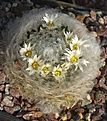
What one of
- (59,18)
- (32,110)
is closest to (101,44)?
(59,18)

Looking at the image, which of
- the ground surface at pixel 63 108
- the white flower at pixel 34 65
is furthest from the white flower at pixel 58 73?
the ground surface at pixel 63 108

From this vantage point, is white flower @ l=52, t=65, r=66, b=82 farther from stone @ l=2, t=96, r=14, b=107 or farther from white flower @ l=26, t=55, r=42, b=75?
stone @ l=2, t=96, r=14, b=107

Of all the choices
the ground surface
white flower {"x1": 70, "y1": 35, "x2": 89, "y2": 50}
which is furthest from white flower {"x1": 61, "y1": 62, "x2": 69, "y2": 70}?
the ground surface

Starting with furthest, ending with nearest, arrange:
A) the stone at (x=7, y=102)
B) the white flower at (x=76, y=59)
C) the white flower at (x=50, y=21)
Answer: the stone at (x=7, y=102)
the white flower at (x=50, y=21)
the white flower at (x=76, y=59)

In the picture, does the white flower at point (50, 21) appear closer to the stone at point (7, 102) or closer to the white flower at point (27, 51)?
the white flower at point (27, 51)

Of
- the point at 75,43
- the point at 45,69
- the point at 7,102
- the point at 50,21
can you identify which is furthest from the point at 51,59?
the point at 7,102

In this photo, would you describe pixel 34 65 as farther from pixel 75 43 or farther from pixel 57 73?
pixel 75 43
